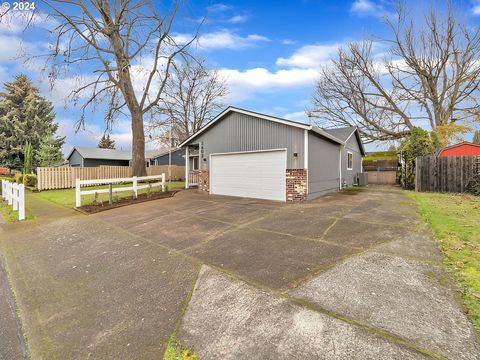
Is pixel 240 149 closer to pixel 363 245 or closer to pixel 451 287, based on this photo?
pixel 363 245

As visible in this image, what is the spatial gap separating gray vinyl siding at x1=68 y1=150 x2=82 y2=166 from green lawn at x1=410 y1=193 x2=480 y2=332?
115ft

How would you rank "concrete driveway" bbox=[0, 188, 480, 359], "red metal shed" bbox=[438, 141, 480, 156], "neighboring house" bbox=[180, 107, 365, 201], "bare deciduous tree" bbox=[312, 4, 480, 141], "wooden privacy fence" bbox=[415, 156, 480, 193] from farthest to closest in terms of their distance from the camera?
"bare deciduous tree" bbox=[312, 4, 480, 141] < "red metal shed" bbox=[438, 141, 480, 156] < "wooden privacy fence" bbox=[415, 156, 480, 193] < "neighboring house" bbox=[180, 107, 365, 201] < "concrete driveway" bbox=[0, 188, 480, 359]

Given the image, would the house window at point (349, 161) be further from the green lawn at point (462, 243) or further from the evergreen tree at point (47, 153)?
the evergreen tree at point (47, 153)

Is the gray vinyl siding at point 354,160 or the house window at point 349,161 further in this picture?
the house window at point 349,161

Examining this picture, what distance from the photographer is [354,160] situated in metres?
17.6

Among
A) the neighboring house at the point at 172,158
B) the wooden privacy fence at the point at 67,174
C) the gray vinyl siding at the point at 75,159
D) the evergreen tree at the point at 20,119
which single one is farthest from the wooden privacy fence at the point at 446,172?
the evergreen tree at the point at 20,119

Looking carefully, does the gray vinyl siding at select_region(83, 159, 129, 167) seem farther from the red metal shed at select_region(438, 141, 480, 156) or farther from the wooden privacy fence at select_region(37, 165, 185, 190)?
the red metal shed at select_region(438, 141, 480, 156)

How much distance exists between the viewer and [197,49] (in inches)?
611

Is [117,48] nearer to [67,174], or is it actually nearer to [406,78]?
[67,174]

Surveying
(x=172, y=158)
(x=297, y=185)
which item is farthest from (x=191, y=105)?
(x=297, y=185)

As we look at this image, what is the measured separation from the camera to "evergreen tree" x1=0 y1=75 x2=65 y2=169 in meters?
27.5

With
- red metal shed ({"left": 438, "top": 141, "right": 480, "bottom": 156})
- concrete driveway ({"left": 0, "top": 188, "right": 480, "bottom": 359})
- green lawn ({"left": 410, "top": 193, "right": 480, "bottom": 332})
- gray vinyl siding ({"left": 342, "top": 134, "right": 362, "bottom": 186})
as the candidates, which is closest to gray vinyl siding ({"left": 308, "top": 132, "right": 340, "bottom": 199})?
gray vinyl siding ({"left": 342, "top": 134, "right": 362, "bottom": 186})

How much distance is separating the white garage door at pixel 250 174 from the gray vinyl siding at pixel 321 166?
1.22 metres

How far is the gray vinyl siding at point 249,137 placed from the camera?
369 inches
